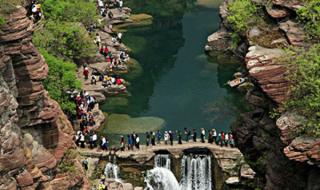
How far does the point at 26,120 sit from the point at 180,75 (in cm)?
4869

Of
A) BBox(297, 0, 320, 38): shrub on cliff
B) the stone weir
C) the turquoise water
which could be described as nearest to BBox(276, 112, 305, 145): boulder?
BBox(297, 0, 320, 38): shrub on cliff

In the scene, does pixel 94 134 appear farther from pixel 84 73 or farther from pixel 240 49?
pixel 240 49

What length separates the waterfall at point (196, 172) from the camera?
60.8 metres

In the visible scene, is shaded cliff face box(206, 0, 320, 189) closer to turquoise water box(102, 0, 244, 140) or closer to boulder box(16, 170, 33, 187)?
boulder box(16, 170, 33, 187)

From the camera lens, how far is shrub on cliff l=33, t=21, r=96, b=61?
70700 millimetres

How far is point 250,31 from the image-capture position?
46219 mm

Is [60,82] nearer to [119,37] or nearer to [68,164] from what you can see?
[68,164]

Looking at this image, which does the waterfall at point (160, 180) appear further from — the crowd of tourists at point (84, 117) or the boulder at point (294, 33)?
the boulder at point (294, 33)

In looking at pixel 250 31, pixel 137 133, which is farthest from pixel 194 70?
pixel 250 31

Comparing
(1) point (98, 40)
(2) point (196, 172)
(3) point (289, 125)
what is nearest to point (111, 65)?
(1) point (98, 40)

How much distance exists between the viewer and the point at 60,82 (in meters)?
65.0

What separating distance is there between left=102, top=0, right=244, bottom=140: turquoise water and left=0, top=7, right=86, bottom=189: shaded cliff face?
27819mm

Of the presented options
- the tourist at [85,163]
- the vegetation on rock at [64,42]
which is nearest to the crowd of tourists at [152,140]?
the tourist at [85,163]

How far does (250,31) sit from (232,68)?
138ft
